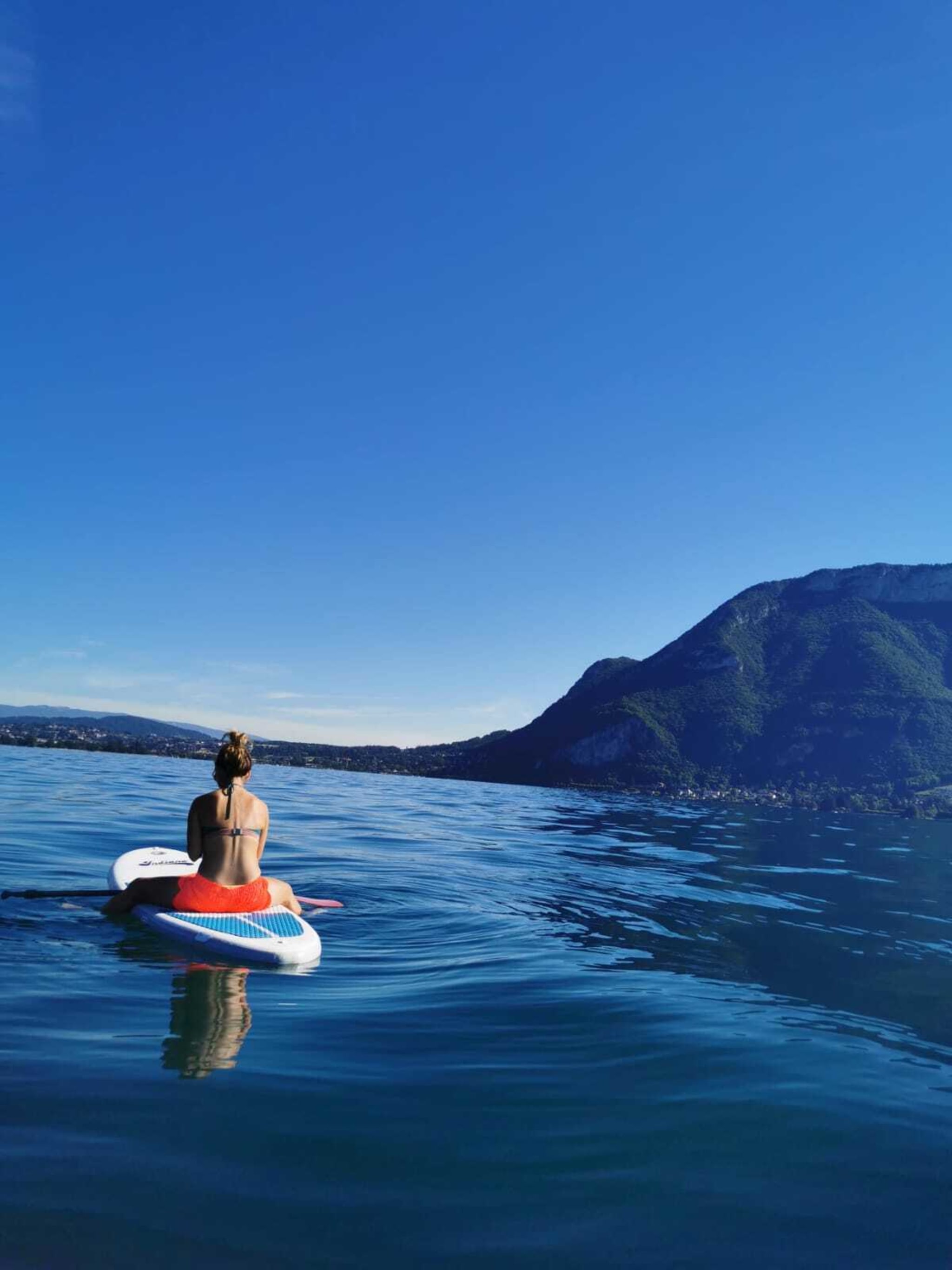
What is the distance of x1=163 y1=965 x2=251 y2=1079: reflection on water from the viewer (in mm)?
4797

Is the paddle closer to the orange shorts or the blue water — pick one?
the blue water

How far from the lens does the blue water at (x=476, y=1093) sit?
318 cm

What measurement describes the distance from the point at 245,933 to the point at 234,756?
177cm

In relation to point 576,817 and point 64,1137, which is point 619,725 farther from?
point 64,1137

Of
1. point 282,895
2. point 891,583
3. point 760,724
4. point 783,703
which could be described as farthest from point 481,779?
point 282,895

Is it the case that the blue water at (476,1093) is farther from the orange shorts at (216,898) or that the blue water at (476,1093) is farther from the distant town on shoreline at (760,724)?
the distant town on shoreline at (760,724)

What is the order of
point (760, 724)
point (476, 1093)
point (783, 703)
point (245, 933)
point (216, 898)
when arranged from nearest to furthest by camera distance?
point (476, 1093)
point (245, 933)
point (216, 898)
point (760, 724)
point (783, 703)

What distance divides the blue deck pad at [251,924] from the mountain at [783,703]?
125 meters

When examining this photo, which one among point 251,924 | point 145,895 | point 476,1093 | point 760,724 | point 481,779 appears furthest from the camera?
point 760,724

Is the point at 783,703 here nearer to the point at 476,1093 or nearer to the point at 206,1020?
the point at 206,1020

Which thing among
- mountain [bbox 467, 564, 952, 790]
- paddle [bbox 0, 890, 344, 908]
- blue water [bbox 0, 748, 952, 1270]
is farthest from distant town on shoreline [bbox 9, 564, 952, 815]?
blue water [bbox 0, 748, 952, 1270]

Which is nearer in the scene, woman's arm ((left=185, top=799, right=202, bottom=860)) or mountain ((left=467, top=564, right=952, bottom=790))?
woman's arm ((left=185, top=799, right=202, bottom=860))

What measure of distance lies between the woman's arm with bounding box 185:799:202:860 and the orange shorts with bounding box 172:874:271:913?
230 mm

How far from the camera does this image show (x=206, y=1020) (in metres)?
5.67
